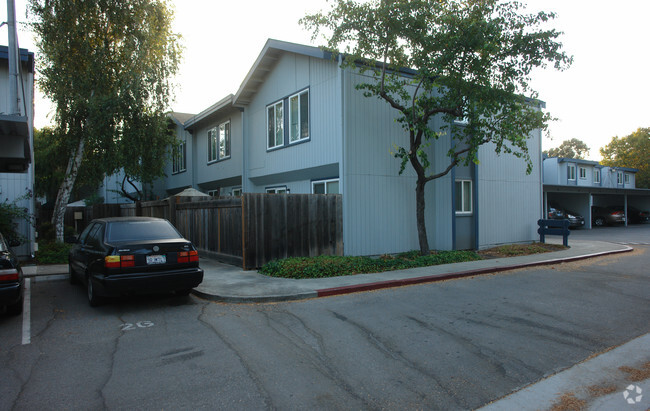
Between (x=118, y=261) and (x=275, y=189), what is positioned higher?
(x=275, y=189)

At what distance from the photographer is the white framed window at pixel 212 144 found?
67.5 ft

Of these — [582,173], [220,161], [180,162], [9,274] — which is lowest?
[9,274]

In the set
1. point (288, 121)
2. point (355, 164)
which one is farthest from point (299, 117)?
point (355, 164)

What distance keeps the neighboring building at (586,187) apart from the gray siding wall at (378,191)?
17148 mm

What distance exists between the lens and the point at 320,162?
12773 mm

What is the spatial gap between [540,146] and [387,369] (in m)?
16.3

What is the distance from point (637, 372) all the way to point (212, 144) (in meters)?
19.6

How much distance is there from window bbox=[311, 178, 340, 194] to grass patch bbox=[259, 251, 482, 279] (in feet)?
9.02

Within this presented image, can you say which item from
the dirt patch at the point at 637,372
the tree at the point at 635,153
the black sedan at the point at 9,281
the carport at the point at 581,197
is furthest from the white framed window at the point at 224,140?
the tree at the point at 635,153

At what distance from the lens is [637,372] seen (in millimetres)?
4488

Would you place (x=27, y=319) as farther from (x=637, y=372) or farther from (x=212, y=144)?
(x=212, y=144)

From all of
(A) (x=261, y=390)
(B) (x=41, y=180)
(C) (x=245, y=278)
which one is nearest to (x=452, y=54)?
(C) (x=245, y=278)

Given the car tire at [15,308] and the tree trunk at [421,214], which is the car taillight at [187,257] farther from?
the tree trunk at [421,214]

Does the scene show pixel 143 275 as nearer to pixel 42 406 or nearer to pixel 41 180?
pixel 42 406
